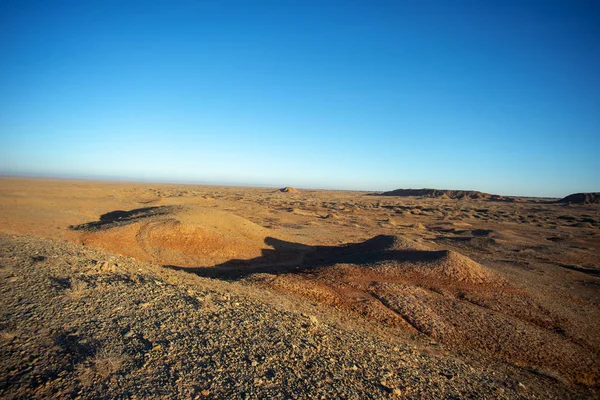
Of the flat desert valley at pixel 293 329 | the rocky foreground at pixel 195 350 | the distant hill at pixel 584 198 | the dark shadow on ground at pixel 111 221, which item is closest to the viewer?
the rocky foreground at pixel 195 350

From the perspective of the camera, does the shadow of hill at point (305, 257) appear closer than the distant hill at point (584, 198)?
Yes

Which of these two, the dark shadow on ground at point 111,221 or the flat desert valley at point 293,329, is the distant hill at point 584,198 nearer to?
the flat desert valley at point 293,329

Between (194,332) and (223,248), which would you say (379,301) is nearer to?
(194,332)

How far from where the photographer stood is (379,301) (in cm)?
705

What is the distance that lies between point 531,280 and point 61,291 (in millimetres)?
12554

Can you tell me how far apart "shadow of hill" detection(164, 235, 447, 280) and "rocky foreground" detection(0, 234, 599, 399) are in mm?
3778

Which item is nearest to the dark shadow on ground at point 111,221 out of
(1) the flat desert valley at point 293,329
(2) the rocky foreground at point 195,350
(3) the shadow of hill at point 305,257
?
(1) the flat desert valley at point 293,329

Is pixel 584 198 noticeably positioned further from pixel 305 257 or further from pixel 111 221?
pixel 111 221

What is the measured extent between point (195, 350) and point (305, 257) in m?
10.0

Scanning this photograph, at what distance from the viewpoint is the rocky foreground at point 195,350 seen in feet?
10.0

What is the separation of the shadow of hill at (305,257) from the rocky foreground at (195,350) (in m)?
3.78

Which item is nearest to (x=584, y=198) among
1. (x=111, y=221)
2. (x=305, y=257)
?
(x=305, y=257)

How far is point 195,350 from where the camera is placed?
3.67 meters

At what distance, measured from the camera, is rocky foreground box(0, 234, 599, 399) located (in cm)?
306
